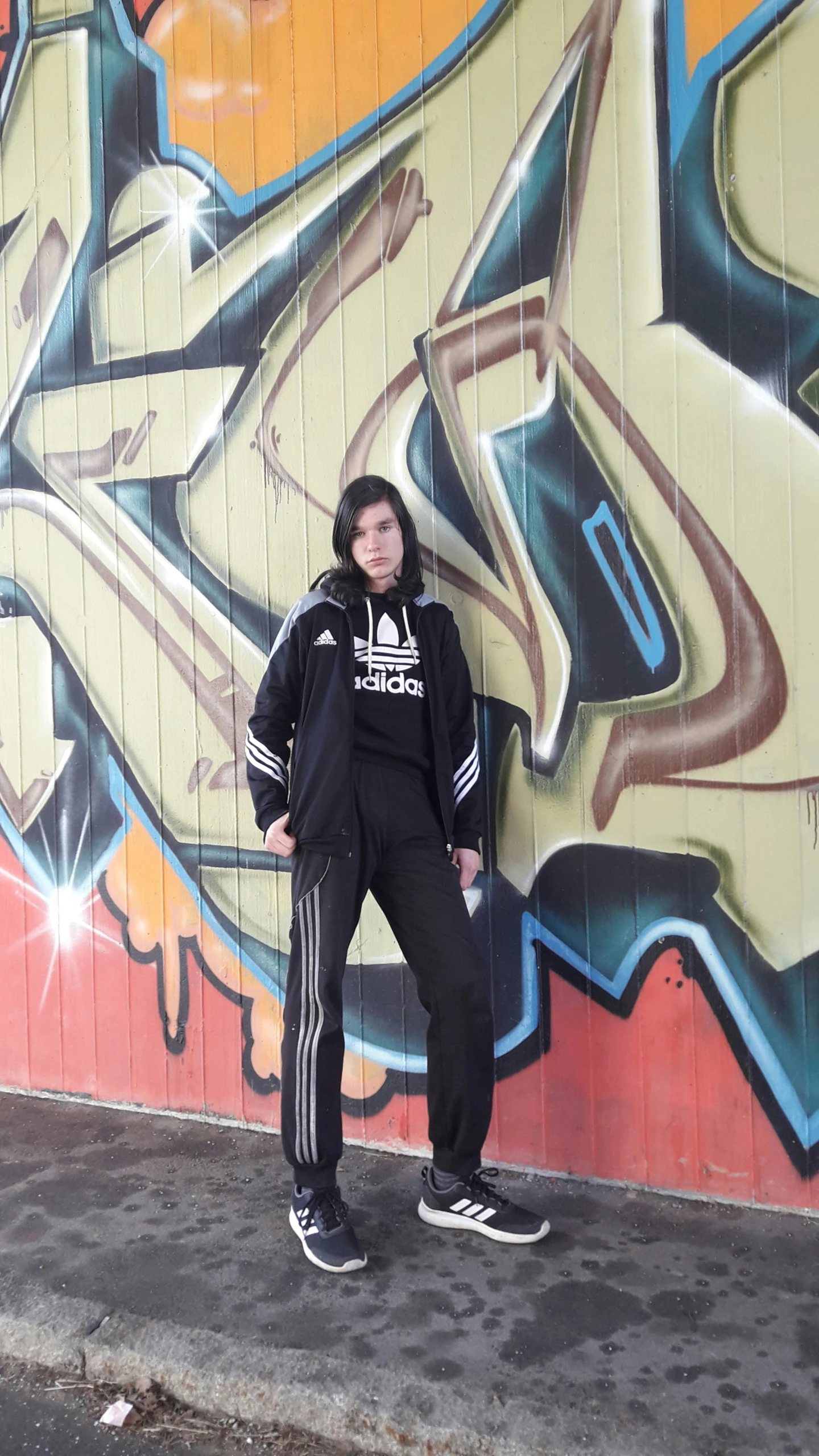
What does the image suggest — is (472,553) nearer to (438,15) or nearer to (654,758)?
(654,758)

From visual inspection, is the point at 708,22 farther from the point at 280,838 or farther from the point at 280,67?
the point at 280,838

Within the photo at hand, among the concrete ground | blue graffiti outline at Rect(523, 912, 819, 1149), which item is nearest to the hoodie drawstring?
blue graffiti outline at Rect(523, 912, 819, 1149)

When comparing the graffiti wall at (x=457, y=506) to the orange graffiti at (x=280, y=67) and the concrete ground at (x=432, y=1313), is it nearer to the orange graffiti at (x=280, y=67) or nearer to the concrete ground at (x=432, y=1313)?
the orange graffiti at (x=280, y=67)

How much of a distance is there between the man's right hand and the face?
0.75 m

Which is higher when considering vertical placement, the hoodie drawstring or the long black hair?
the long black hair

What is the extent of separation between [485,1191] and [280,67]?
3565 millimetres

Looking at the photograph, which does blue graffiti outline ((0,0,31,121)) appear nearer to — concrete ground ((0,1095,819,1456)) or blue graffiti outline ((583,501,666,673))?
blue graffiti outline ((583,501,666,673))

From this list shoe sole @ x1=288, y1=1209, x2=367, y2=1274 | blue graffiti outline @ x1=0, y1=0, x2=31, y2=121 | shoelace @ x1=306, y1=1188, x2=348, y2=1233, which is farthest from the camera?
blue graffiti outline @ x1=0, y1=0, x2=31, y2=121

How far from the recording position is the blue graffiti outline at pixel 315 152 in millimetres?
3328

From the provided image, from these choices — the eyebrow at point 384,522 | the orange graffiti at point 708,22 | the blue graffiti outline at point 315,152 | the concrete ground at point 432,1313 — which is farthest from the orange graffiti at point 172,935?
the orange graffiti at point 708,22

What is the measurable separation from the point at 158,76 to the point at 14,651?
2.12 meters

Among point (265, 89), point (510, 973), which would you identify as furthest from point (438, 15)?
point (510, 973)

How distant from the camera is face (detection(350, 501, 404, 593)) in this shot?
123 inches

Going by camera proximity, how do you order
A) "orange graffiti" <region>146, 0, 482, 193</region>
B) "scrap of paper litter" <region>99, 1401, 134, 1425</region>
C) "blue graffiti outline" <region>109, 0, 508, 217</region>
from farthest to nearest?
"orange graffiti" <region>146, 0, 482, 193</region> < "blue graffiti outline" <region>109, 0, 508, 217</region> < "scrap of paper litter" <region>99, 1401, 134, 1425</region>
